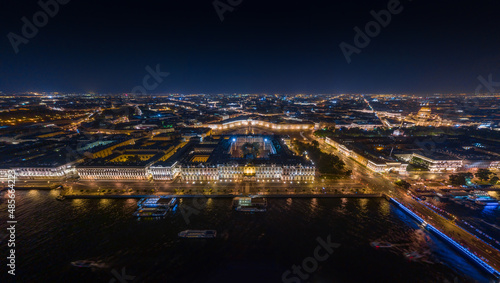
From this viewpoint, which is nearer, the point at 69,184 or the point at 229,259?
the point at 229,259

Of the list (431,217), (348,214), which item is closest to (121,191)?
(348,214)

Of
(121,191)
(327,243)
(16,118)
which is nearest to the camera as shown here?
(327,243)

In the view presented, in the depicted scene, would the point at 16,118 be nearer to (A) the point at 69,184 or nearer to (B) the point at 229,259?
(A) the point at 69,184

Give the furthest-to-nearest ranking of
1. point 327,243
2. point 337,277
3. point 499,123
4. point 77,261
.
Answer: point 499,123
point 327,243
point 77,261
point 337,277

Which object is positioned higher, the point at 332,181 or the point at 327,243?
the point at 332,181

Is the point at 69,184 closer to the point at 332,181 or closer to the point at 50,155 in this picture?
the point at 50,155

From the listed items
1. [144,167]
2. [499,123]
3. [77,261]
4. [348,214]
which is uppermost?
[499,123]
